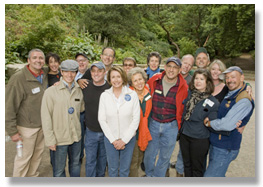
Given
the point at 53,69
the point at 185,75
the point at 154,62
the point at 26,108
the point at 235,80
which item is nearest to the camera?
the point at 235,80

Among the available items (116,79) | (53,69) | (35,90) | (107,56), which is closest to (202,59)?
(107,56)

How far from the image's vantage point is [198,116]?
2.66 metres

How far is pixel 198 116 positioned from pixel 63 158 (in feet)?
7.42

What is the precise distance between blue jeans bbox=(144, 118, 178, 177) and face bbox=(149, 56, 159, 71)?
4.86 feet

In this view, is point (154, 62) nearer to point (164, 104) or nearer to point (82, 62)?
point (164, 104)

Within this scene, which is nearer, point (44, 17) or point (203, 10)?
point (44, 17)

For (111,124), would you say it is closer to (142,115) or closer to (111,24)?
(142,115)

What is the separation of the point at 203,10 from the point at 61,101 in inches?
877

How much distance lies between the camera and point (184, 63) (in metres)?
3.57

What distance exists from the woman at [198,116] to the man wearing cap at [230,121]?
0.11 m

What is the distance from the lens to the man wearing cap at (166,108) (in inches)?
110

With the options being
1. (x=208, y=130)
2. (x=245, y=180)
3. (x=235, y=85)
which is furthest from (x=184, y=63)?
(x=245, y=180)

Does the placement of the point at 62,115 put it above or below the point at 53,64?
below

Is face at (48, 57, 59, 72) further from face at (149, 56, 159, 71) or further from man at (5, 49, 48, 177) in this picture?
face at (149, 56, 159, 71)
